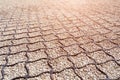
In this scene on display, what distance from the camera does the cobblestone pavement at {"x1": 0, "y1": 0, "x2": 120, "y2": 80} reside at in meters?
2.28

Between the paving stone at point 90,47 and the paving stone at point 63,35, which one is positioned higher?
the paving stone at point 90,47

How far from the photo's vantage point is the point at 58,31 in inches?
145

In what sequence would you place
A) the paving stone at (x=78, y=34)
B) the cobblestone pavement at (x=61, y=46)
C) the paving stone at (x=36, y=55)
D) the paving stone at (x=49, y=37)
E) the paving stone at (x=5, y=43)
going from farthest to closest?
1. the paving stone at (x=78, y=34)
2. the paving stone at (x=49, y=37)
3. the paving stone at (x=5, y=43)
4. the paving stone at (x=36, y=55)
5. the cobblestone pavement at (x=61, y=46)

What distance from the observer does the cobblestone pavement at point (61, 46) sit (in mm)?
2283

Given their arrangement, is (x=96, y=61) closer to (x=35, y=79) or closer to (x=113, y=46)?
(x=113, y=46)

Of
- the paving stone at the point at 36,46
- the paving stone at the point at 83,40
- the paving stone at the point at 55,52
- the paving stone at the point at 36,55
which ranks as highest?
the paving stone at the point at 83,40

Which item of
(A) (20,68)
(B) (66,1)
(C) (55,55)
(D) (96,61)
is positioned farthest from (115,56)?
(B) (66,1)

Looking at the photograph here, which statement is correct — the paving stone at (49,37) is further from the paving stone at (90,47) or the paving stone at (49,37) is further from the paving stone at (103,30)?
the paving stone at (103,30)

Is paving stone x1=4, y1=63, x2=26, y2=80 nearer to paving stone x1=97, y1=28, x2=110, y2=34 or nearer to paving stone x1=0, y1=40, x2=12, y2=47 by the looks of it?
paving stone x1=0, y1=40, x2=12, y2=47

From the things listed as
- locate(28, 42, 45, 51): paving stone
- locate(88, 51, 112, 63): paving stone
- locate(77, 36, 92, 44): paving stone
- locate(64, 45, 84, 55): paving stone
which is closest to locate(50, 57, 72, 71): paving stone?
locate(64, 45, 84, 55): paving stone

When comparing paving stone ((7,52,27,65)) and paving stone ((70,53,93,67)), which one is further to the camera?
paving stone ((7,52,27,65))

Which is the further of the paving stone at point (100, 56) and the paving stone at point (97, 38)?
the paving stone at point (97, 38)

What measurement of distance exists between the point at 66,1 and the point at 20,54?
459cm

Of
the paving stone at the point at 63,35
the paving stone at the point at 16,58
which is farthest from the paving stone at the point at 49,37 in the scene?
the paving stone at the point at 16,58
